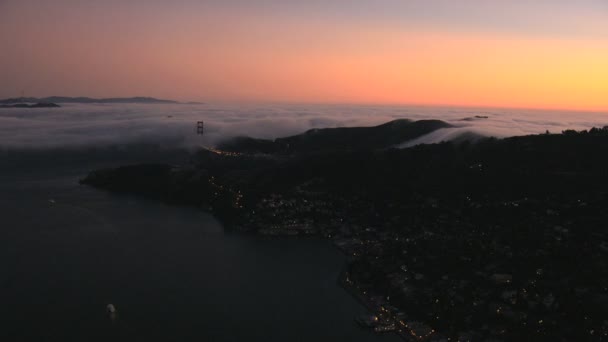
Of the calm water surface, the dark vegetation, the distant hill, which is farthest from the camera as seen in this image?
the distant hill

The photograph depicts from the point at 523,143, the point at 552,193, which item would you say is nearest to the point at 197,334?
the point at 552,193

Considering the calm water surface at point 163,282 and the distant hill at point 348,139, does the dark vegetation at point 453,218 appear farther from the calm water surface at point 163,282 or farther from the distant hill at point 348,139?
the distant hill at point 348,139

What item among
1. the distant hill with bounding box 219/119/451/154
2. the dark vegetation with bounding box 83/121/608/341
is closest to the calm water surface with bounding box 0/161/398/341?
the dark vegetation with bounding box 83/121/608/341

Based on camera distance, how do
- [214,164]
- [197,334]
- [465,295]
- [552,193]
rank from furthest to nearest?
[214,164] < [552,193] < [465,295] < [197,334]

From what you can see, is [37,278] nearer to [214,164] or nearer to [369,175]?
[369,175]

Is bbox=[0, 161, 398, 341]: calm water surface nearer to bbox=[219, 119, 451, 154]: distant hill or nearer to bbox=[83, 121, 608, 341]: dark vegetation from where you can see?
bbox=[83, 121, 608, 341]: dark vegetation

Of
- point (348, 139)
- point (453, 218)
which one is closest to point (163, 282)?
point (453, 218)

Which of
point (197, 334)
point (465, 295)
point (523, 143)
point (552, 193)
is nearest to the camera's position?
point (197, 334)
